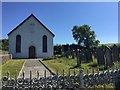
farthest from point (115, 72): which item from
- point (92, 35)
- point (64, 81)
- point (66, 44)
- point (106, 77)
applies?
point (92, 35)

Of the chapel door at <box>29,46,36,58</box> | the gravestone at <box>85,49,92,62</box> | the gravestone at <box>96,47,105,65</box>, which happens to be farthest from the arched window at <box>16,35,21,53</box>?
the gravestone at <box>96,47,105,65</box>

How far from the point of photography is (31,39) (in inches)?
1897

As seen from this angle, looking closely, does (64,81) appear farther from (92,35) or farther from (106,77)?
(92,35)

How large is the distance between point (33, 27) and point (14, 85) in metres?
40.3

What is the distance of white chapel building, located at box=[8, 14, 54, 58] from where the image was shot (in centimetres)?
4766

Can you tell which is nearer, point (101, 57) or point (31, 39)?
point (101, 57)

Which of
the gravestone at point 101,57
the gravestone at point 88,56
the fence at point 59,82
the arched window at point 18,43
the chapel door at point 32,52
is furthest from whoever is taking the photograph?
the chapel door at point 32,52

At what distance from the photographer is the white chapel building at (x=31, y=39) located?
4766cm

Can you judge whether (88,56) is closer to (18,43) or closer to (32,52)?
(32,52)

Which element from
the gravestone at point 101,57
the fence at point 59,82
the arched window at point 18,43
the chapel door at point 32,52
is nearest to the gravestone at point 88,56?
the gravestone at point 101,57

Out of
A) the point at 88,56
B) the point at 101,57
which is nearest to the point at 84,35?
the point at 88,56

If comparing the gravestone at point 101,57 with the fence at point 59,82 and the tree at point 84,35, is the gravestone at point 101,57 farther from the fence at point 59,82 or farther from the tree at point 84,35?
the tree at point 84,35

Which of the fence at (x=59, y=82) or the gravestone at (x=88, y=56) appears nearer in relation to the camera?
the fence at (x=59, y=82)

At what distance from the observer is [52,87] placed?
28.5 ft
